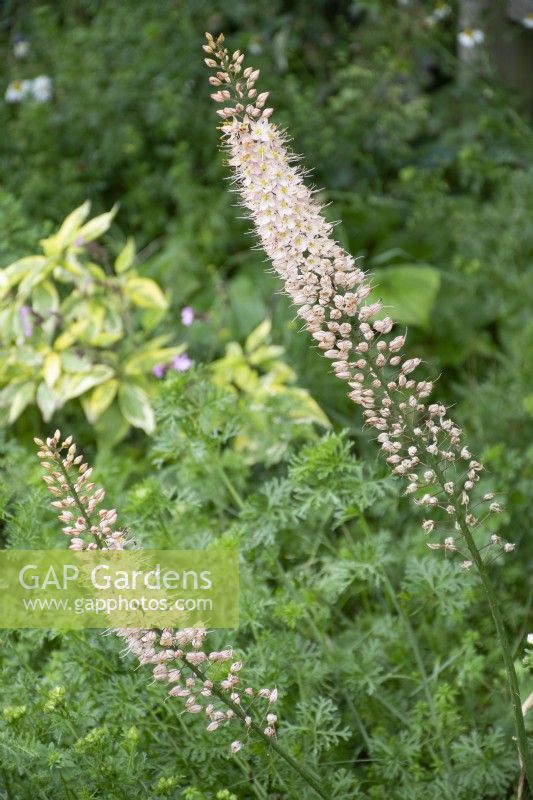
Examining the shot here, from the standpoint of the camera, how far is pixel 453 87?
617cm

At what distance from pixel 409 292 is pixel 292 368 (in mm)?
780

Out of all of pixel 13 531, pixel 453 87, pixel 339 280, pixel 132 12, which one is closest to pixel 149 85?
pixel 132 12

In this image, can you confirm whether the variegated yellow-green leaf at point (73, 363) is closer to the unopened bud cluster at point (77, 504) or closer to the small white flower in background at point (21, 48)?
the unopened bud cluster at point (77, 504)

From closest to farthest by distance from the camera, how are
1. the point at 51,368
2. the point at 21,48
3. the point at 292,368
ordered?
1. the point at 51,368
2. the point at 292,368
3. the point at 21,48

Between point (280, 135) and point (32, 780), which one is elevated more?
point (280, 135)

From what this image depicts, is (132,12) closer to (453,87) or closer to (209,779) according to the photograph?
(453,87)

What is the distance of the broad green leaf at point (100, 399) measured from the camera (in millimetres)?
3969

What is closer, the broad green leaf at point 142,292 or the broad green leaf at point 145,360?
the broad green leaf at point 145,360

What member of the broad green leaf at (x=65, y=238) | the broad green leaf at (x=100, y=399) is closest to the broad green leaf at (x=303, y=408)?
the broad green leaf at (x=100, y=399)

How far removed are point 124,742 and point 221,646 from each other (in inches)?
18.3

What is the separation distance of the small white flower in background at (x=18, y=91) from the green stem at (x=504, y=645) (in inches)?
190

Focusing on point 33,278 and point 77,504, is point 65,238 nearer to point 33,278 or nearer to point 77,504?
point 33,278

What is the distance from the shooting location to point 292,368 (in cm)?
430

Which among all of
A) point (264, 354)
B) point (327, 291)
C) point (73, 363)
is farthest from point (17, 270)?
point (327, 291)
